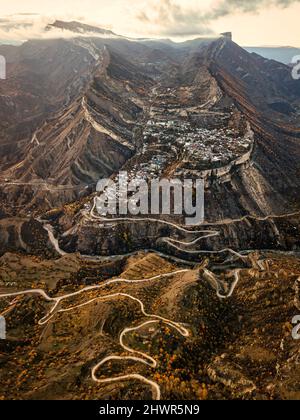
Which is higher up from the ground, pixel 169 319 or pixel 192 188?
pixel 192 188

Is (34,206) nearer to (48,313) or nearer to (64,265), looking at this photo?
(64,265)

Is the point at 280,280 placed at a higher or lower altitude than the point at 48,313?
higher

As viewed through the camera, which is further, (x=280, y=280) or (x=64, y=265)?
(x=64, y=265)

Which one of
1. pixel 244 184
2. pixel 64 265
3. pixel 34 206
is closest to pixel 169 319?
pixel 64 265

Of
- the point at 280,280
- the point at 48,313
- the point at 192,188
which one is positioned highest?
the point at 192,188

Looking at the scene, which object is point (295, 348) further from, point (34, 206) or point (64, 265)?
point (34, 206)
